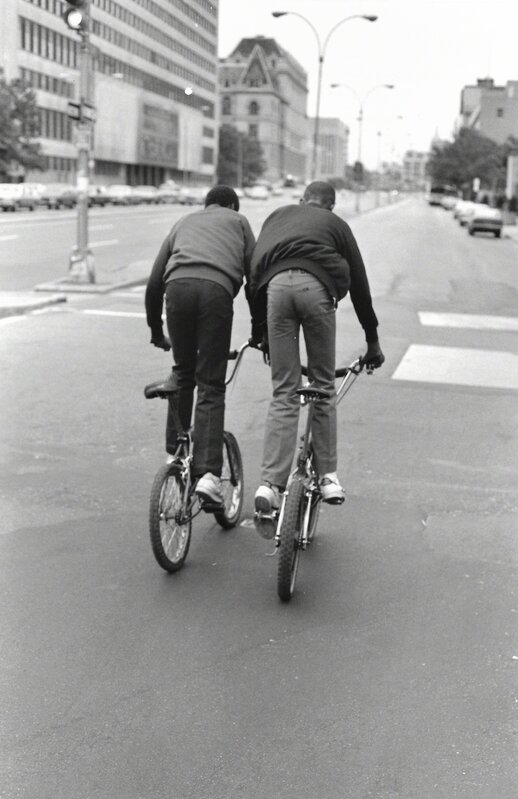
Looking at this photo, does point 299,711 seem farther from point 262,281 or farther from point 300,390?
point 262,281

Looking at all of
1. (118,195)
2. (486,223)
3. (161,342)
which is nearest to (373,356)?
(161,342)

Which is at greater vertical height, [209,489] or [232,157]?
[232,157]

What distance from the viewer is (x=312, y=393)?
4.70 m

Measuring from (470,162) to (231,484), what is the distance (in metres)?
108

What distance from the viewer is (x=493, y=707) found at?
11.8 feet

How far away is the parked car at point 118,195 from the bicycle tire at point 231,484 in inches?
2739

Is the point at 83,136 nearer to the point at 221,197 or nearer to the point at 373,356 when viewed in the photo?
the point at 221,197

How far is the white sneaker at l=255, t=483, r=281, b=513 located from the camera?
4621mm

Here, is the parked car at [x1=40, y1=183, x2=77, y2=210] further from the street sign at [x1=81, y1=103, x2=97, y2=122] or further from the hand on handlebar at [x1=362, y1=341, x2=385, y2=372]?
the hand on handlebar at [x1=362, y1=341, x2=385, y2=372]

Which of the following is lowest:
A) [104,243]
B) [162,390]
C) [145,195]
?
[145,195]

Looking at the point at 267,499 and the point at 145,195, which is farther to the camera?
the point at 145,195

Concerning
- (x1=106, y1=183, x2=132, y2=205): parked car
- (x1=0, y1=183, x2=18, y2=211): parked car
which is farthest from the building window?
(x1=0, y1=183, x2=18, y2=211): parked car

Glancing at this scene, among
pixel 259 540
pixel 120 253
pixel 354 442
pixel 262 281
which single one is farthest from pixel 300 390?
pixel 120 253

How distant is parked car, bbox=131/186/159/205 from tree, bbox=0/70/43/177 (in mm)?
10319
